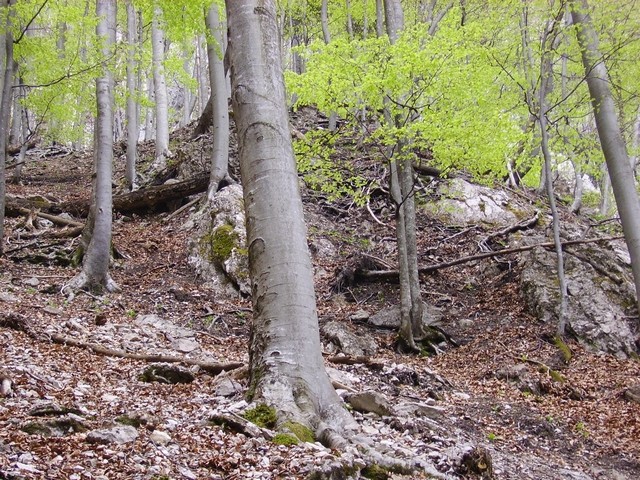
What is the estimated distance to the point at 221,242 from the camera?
9680mm

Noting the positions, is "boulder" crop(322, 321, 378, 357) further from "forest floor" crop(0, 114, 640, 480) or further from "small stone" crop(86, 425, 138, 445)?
"small stone" crop(86, 425, 138, 445)

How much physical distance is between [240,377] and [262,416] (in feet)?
4.97

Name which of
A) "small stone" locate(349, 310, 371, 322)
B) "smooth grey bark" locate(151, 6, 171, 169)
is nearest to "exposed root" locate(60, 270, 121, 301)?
"small stone" locate(349, 310, 371, 322)

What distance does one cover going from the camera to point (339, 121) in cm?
1916

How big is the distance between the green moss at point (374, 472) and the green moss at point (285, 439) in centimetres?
46

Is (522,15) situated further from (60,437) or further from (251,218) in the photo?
(60,437)

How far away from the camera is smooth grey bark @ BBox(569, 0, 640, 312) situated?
6488 mm

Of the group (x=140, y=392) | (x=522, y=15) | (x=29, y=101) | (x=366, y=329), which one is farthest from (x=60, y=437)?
(x=29, y=101)

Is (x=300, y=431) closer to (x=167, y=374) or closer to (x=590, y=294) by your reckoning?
(x=167, y=374)

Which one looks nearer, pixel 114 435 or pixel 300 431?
pixel 114 435

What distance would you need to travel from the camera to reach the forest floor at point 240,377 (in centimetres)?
271

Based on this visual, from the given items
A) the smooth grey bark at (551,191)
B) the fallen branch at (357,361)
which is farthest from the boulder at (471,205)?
the fallen branch at (357,361)

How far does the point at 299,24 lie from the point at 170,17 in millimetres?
15781

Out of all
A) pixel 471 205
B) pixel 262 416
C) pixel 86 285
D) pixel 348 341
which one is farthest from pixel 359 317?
pixel 262 416
